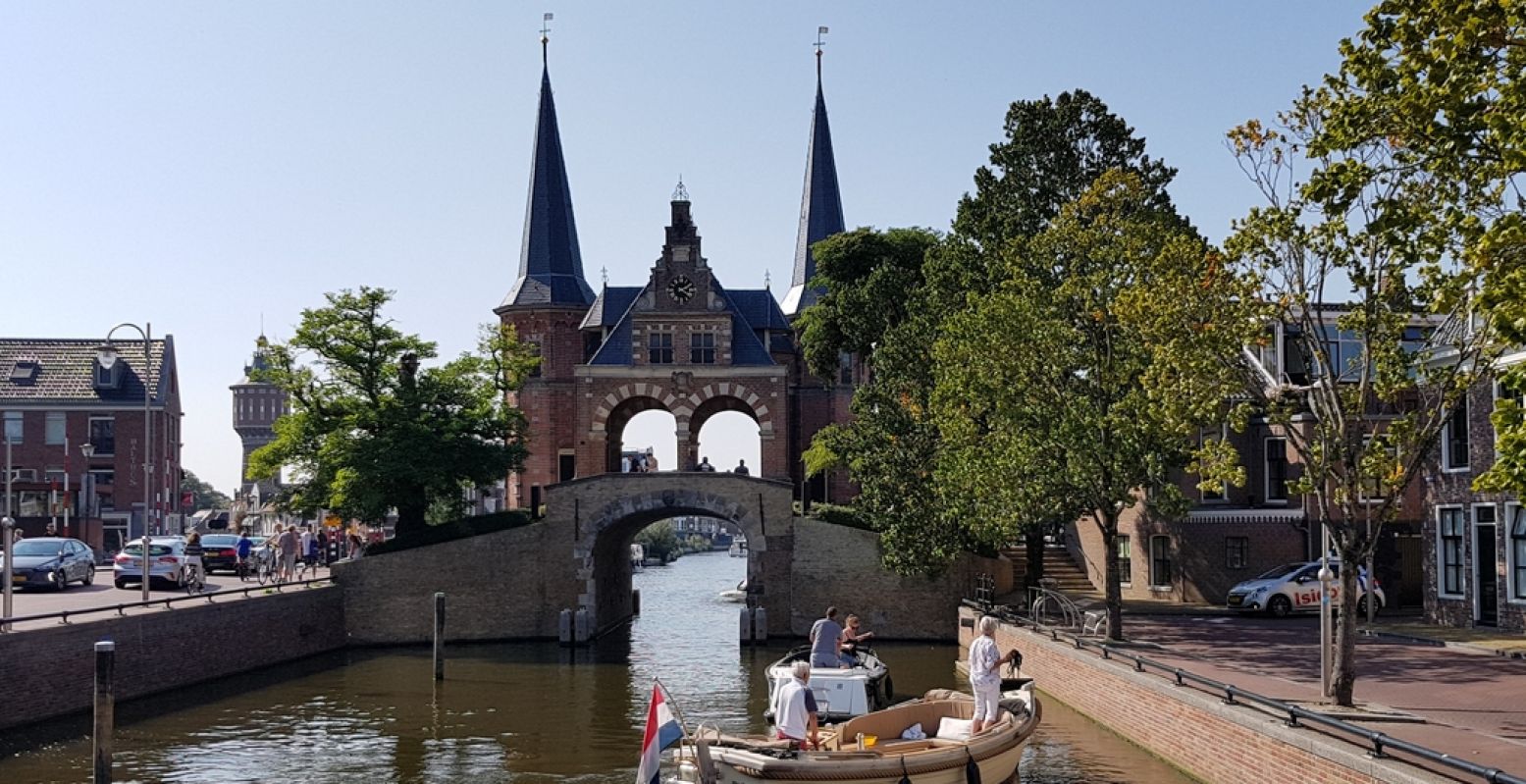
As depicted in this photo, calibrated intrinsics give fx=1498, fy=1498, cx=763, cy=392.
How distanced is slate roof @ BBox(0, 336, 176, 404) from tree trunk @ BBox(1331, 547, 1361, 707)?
66.0 meters

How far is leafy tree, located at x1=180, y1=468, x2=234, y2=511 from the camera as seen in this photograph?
174 meters

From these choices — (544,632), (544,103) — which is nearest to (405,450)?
(544,632)

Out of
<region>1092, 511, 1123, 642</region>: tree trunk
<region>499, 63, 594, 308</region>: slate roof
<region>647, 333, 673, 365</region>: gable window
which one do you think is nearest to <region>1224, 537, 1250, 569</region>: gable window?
<region>1092, 511, 1123, 642</region>: tree trunk

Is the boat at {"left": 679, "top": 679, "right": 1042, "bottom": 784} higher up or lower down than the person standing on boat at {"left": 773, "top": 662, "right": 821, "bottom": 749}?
lower down

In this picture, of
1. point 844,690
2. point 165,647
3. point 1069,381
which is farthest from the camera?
point 1069,381

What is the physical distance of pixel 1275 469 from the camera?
46.9 meters

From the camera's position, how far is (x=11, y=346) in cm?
7938

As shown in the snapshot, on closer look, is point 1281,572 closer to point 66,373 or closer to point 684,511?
point 684,511

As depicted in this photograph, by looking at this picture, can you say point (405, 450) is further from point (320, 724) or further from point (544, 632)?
point (320, 724)

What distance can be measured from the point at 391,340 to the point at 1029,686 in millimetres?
35340

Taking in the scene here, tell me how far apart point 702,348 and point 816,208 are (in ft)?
44.4

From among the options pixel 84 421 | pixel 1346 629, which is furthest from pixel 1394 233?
pixel 84 421

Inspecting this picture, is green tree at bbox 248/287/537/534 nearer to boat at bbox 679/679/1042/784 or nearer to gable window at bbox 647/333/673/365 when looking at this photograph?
gable window at bbox 647/333/673/365

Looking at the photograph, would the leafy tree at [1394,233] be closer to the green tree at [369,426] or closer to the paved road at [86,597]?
the paved road at [86,597]
